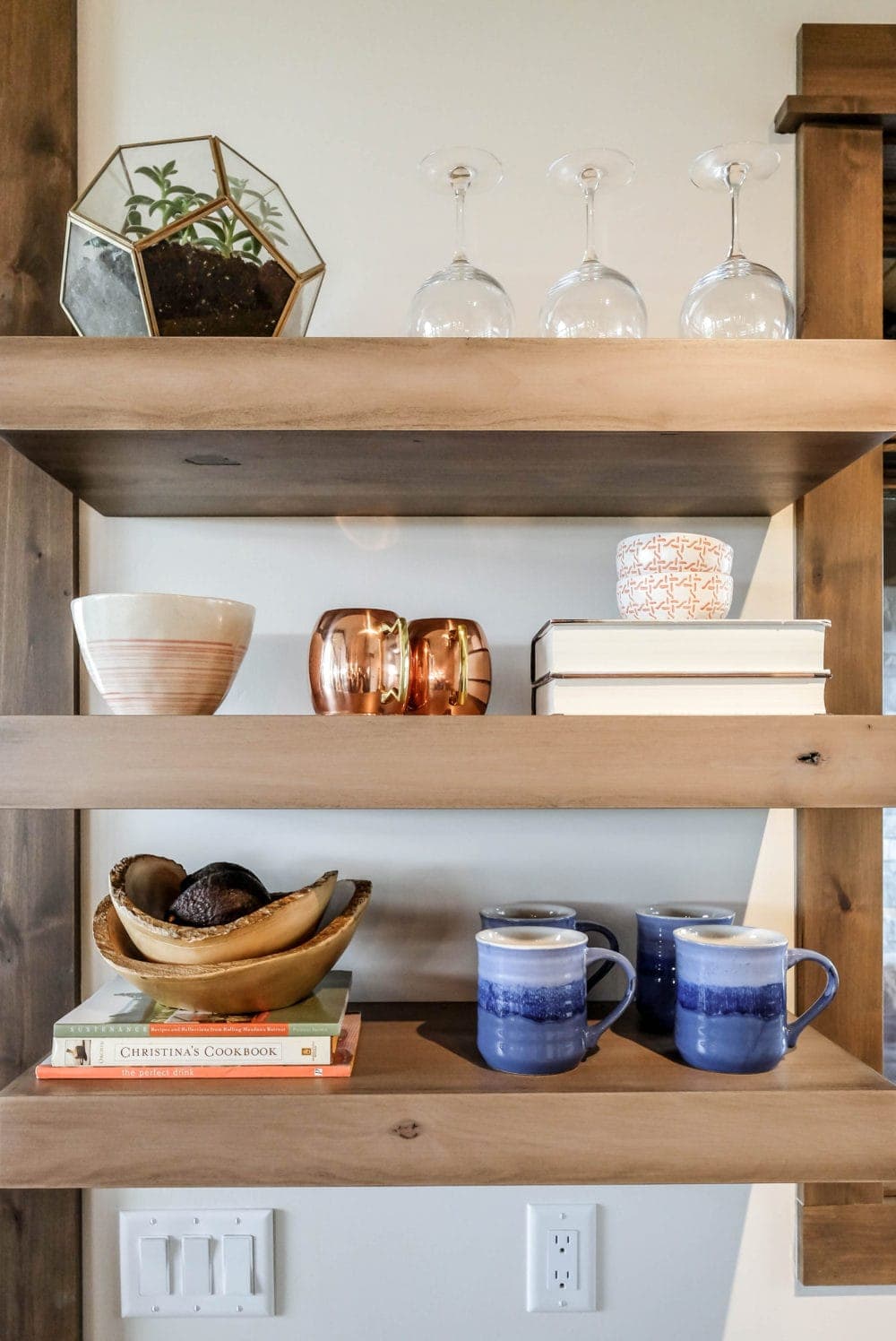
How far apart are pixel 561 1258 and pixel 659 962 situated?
0.36 meters

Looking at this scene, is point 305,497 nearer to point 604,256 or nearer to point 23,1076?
point 604,256

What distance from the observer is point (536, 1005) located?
2.58 feet

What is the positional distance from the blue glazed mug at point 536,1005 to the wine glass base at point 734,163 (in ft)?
2.18

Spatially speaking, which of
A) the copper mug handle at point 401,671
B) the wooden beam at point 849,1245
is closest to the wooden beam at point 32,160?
the copper mug handle at point 401,671

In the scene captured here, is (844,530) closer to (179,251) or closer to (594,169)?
(594,169)

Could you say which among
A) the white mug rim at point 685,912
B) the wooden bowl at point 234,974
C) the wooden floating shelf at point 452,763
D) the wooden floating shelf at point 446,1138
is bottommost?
the wooden floating shelf at point 446,1138

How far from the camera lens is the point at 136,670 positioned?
804 mm

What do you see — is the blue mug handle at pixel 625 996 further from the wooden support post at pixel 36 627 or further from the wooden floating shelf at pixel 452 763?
the wooden support post at pixel 36 627

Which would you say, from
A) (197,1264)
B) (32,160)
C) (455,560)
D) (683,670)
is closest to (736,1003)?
(683,670)

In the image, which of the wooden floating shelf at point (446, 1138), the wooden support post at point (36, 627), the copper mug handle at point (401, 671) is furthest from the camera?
the wooden support post at point (36, 627)

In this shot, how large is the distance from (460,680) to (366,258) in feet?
1.63

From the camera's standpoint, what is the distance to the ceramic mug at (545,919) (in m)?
0.90

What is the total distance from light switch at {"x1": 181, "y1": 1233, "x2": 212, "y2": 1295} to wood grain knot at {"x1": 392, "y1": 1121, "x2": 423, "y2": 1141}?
0.40 meters

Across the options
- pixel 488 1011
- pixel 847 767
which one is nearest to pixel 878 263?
pixel 847 767
